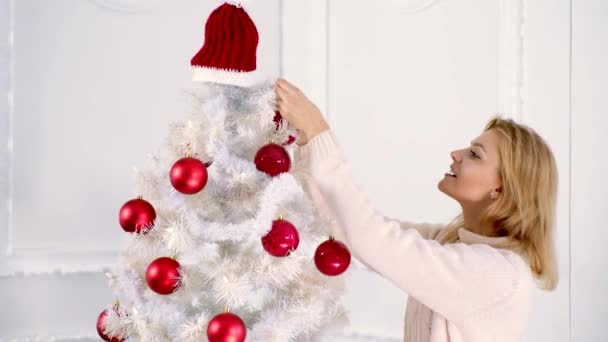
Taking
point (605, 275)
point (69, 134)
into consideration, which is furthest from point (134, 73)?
point (605, 275)

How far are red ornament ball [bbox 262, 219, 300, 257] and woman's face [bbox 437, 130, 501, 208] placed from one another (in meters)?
0.64

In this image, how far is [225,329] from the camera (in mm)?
1221

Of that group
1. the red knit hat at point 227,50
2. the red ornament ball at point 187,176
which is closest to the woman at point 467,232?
the red knit hat at point 227,50

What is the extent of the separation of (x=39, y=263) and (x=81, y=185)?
277mm

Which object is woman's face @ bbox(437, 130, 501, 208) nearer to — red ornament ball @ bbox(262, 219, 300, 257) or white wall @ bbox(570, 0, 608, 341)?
white wall @ bbox(570, 0, 608, 341)

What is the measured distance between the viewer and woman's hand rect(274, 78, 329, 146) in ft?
4.70

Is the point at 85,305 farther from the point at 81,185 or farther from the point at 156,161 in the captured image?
the point at 156,161

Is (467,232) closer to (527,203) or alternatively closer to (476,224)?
(476,224)

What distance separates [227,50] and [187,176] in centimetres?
28

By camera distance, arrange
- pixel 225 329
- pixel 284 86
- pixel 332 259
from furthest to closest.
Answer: pixel 284 86, pixel 332 259, pixel 225 329

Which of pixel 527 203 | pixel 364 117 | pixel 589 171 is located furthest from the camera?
pixel 364 117

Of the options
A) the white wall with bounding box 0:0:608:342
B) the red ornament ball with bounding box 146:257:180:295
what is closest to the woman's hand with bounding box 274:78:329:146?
the red ornament ball with bounding box 146:257:180:295

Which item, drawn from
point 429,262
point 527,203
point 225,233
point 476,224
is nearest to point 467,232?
point 476,224

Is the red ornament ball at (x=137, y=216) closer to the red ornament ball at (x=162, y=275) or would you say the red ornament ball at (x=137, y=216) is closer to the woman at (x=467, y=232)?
the red ornament ball at (x=162, y=275)
